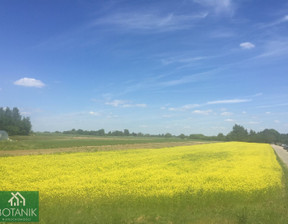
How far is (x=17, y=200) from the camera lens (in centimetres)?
773

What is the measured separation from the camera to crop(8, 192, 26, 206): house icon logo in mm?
7636

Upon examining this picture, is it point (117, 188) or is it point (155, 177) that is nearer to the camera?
point (117, 188)

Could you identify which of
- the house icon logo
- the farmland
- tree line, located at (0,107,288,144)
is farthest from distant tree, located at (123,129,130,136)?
the house icon logo

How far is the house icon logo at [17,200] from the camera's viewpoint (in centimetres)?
764

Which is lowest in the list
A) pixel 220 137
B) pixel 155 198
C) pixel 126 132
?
pixel 220 137

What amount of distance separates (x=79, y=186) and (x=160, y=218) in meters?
4.26

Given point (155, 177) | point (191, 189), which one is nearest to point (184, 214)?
point (191, 189)

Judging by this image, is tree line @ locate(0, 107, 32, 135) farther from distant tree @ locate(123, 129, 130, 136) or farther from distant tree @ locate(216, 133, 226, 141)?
distant tree @ locate(216, 133, 226, 141)

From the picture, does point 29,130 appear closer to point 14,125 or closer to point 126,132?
point 14,125

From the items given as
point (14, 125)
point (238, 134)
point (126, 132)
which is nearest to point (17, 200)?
point (14, 125)

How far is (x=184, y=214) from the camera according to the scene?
7.91m

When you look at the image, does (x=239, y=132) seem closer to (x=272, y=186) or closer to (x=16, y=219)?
(x=272, y=186)

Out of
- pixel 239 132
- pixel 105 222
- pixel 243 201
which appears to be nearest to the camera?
pixel 105 222

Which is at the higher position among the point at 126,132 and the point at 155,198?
the point at 126,132
